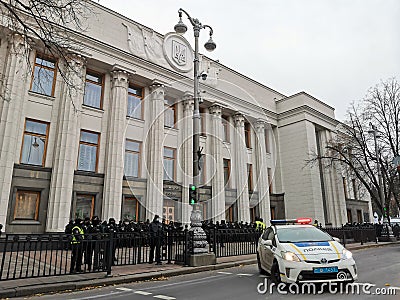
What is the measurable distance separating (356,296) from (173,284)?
4.64 meters

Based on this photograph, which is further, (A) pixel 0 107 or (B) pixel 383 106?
(B) pixel 383 106

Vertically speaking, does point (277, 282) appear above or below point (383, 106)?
below

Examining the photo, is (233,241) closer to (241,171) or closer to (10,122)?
(10,122)

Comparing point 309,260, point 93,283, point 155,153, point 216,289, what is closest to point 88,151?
point 155,153

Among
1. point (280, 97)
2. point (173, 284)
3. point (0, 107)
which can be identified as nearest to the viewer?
point (173, 284)

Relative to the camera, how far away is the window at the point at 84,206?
61.9 feet

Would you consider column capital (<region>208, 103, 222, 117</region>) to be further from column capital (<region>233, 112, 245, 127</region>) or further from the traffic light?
the traffic light

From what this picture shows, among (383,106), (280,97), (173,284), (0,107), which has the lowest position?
(173,284)

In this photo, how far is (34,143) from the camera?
59.9 ft

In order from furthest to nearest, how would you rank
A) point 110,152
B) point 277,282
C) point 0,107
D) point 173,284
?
point 110,152
point 0,107
point 173,284
point 277,282

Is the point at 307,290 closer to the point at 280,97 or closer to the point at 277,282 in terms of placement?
the point at 277,282

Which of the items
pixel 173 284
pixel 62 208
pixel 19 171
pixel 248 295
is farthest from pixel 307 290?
pixel 19 171

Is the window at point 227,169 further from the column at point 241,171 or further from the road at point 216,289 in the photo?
the road at point 216,289

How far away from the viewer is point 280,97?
37.4 meters
